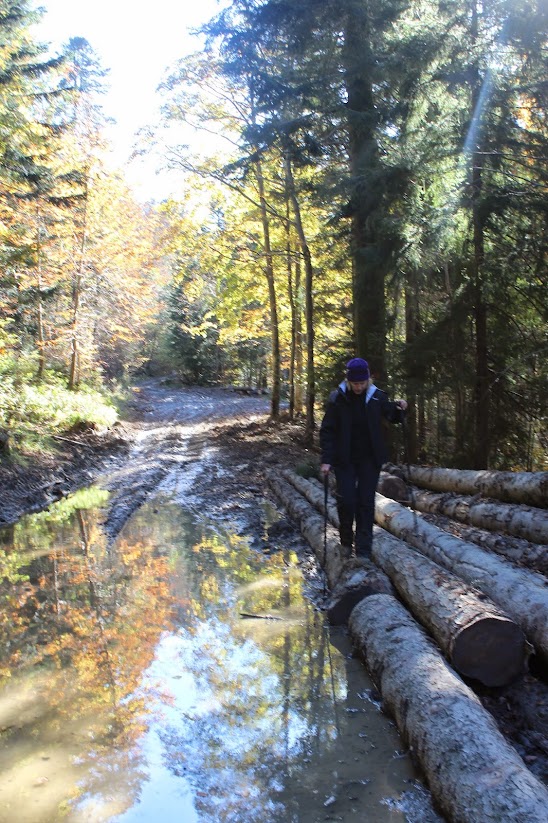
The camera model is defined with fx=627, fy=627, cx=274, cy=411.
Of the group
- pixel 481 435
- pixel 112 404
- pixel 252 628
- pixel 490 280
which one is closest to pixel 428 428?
pixel 481 435

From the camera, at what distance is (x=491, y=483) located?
9.21 metres

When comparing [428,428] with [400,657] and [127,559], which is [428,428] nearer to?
[127,559]

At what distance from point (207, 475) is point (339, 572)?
27.5ft

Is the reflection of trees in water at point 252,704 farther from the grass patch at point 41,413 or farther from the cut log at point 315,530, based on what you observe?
the grass patch at point 41,413

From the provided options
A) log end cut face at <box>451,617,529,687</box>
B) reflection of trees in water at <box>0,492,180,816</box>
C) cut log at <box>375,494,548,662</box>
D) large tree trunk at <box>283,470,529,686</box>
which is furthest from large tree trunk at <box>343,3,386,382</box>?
log end cut face at <box>451,617,529,687</box>

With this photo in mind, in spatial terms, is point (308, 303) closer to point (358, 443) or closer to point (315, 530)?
point (315, 530)

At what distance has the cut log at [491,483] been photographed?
8148 mm

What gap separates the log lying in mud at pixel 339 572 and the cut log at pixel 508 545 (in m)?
1.56

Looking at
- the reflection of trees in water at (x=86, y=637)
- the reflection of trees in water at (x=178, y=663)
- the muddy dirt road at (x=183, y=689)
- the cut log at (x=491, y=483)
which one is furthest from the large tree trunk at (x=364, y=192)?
the reflection of trees in water at (x=86, y=637)

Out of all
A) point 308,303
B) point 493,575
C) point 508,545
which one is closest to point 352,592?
point 493,575

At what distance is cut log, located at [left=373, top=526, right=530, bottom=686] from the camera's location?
14.9 feet

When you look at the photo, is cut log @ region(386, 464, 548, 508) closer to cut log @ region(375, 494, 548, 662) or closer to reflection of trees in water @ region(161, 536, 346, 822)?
cut log @ region(375, 494, 548, 662)

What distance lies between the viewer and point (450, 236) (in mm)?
11094

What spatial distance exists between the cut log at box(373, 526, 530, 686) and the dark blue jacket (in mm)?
1610
